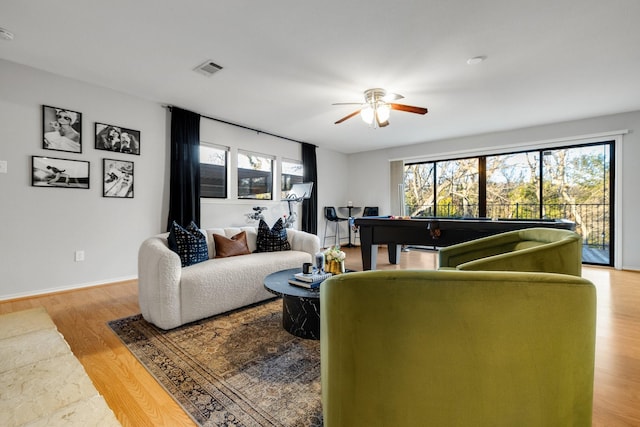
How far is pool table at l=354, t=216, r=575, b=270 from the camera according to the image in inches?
119

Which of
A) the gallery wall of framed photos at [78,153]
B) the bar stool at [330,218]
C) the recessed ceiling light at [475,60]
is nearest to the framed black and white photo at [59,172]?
the gallery wall of framed photos at [78,153]

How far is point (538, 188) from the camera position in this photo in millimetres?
5148

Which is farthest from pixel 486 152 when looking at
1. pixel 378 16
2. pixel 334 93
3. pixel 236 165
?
pixel 236 165

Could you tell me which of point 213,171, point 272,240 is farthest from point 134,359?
point 213,171

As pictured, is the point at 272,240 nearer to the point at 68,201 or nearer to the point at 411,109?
the point at 411,109

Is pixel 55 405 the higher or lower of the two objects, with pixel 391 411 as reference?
lower

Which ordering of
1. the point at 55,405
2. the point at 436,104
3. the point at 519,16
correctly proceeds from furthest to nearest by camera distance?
the point at 436,104
the point at 519,16
the point at 55,405

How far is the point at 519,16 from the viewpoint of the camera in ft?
7.07

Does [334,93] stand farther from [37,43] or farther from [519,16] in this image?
[37,43]

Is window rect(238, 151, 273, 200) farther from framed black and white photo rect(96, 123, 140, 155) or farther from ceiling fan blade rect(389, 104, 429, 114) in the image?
ceiling fan blade rect(389, 104, 429, 114)

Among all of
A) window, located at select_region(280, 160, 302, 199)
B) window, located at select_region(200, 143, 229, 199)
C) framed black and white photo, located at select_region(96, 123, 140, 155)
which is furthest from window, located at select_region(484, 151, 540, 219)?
framed black and white photo, located at select_region(96, 123, 140, 155)

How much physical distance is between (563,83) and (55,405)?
5.08 meters

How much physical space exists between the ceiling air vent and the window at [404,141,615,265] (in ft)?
16.0

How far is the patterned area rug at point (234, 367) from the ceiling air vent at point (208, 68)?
96.5 inches
